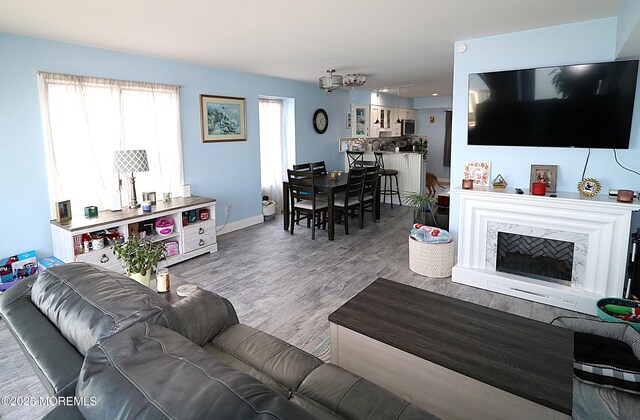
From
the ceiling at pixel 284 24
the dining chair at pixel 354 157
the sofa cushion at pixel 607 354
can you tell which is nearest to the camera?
the sofa cushion at pixel 607 354

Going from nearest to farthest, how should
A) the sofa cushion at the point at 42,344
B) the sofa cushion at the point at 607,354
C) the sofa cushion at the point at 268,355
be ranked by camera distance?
the sofa cushion at the point at 42,344, the sofa cushion at the point at 268,355, the sofa cushion at the point at 607,354

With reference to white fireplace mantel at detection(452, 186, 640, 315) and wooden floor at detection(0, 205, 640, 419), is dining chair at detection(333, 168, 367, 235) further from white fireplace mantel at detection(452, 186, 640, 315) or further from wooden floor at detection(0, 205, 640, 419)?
white fireplace mantel at detection(452, 186, 640, 315)

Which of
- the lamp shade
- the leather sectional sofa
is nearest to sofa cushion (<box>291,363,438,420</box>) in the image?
the leather sectional sofa

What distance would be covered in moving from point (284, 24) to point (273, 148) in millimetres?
3524

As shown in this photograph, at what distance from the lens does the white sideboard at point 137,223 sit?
3.41 m

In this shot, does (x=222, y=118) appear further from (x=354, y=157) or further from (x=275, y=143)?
(x=354, y=157)

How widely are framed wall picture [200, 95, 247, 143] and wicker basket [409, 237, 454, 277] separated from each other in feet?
10.0

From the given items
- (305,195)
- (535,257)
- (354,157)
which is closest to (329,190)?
(305,195)

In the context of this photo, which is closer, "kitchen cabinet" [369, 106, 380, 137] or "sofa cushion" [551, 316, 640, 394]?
"sofa cushion" [551, 316, 640, 394]

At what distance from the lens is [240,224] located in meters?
5.75

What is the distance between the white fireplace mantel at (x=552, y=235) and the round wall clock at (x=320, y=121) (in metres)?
4.02

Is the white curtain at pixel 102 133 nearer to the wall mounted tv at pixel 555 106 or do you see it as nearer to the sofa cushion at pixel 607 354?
the wall mounted tv at pixel 555 106

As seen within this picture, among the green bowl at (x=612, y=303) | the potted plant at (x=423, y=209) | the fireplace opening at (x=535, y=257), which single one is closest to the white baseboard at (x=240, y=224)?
the potted plant at (x=423, y=209)

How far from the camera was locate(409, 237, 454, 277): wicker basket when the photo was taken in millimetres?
3775
